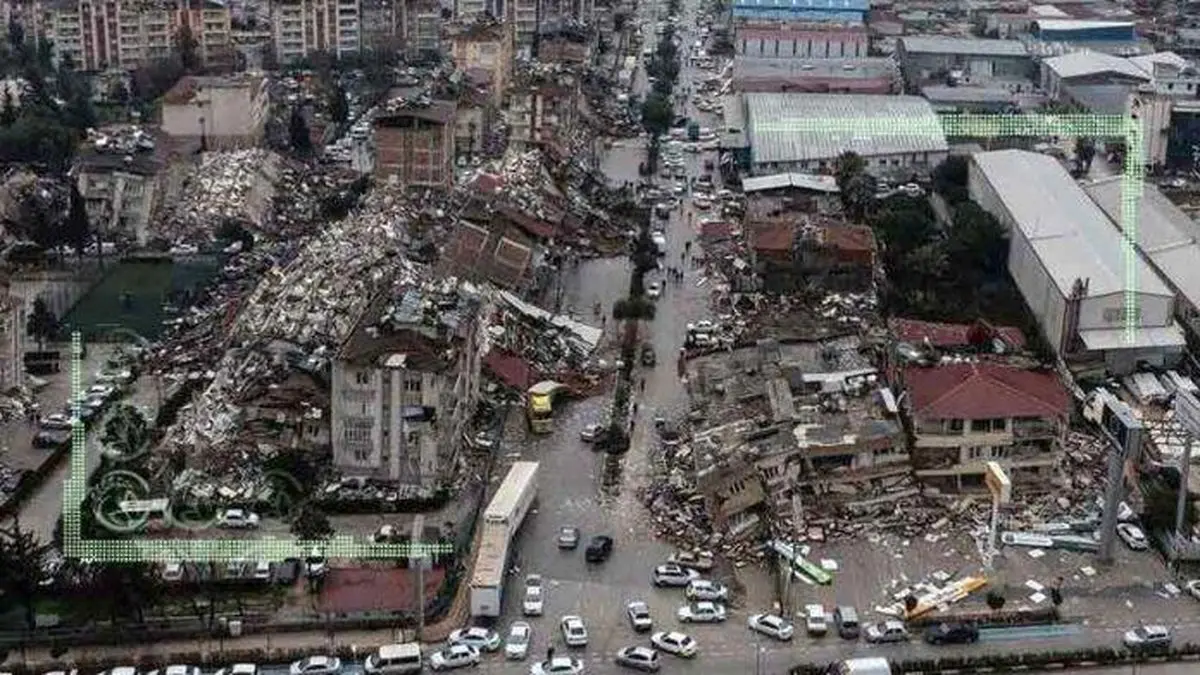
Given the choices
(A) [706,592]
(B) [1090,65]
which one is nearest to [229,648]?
(A) [706,592]

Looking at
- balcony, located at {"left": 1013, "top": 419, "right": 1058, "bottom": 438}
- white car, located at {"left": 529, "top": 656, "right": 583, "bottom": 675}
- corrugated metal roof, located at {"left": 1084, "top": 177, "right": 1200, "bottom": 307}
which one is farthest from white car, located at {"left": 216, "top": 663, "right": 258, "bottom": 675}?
corrugated metal roof, located at {"left": 1084, "top": 177, "right": 1200, "bottom": 307}

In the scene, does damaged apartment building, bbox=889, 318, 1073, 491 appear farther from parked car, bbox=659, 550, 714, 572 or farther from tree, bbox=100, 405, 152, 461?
tree, bbox=100, 405, 152, 461

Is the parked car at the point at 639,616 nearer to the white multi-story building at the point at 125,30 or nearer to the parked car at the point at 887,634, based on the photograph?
the parked car at the point at 887,634

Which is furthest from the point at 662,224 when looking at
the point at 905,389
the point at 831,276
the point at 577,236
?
the point at 905,389

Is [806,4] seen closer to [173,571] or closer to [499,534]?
[499,534]

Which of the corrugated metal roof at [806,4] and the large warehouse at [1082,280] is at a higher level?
the corrugated metal roof at [806,4]

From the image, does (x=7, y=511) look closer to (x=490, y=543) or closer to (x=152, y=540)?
(x=152, y=540)

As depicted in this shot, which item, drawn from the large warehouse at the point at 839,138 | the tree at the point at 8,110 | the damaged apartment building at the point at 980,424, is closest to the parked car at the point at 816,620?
the damaged apartment building at the point at 980,424
